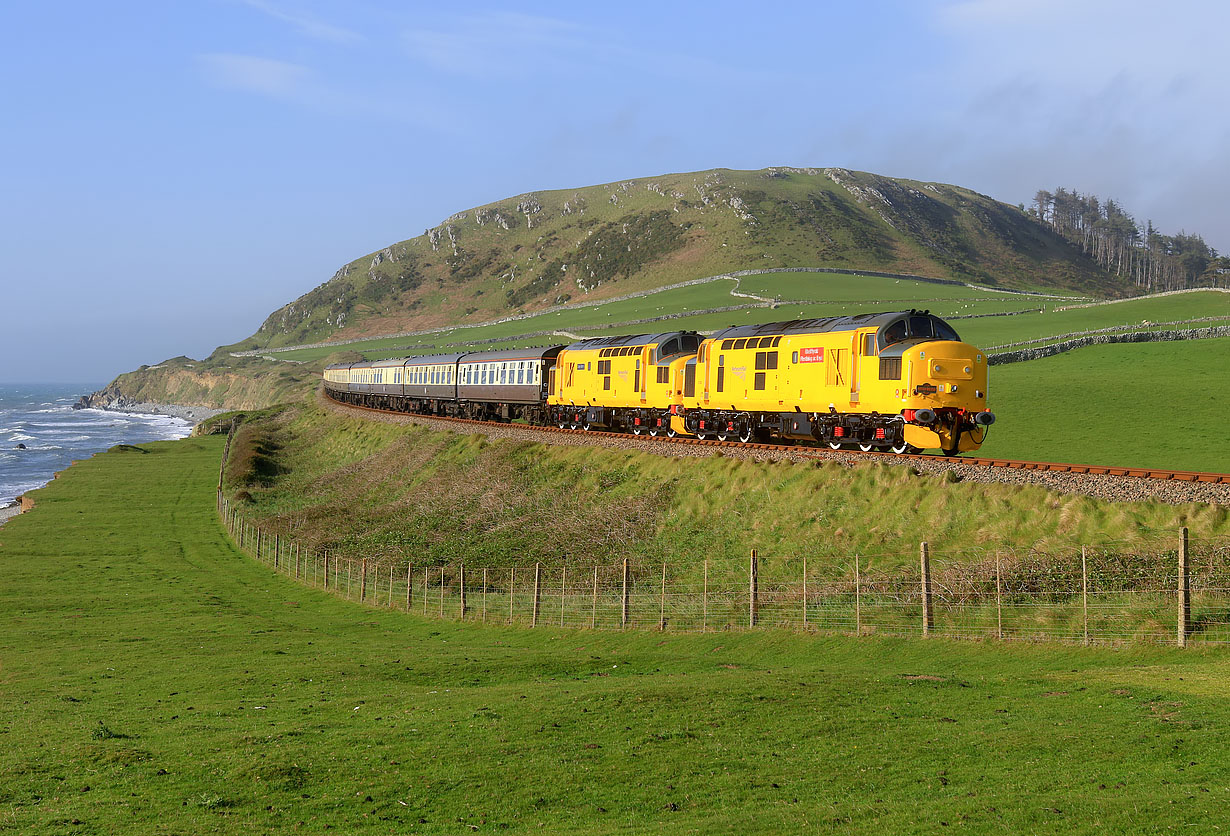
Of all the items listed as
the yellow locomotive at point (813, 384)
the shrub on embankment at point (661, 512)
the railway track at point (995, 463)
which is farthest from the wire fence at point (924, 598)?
the yellow locomotive at point (813, 384)

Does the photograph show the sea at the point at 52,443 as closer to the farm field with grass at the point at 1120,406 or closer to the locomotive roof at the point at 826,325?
the locomotive roof at the point at 826,325

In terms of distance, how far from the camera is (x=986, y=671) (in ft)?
65.2

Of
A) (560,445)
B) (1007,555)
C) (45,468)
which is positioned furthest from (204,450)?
(1007,555)

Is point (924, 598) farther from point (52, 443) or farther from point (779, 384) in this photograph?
point (52, 443)

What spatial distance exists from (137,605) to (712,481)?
23.2 meters

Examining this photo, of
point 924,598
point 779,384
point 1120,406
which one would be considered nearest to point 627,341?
point 779,384

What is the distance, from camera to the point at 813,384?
123 ft

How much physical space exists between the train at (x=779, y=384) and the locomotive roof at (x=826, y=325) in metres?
0.07

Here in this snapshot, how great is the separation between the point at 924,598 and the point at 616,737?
1076 centimetres

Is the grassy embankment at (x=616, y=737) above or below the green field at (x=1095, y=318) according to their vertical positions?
below

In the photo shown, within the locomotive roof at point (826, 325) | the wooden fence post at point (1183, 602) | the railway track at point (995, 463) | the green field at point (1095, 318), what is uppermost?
the green field at point (1095, 318)

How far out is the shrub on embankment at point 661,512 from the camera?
2694 cm

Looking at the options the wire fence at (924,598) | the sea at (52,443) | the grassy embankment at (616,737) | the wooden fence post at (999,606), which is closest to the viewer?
the grassy embankment at (616,737)

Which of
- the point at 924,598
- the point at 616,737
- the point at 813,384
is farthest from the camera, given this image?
the point at 813,384
